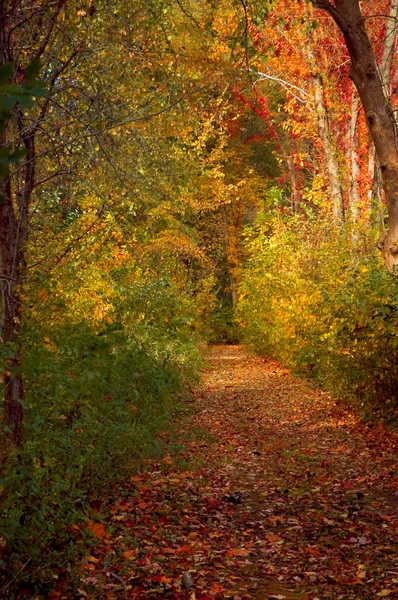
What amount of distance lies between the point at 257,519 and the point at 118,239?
8493mm

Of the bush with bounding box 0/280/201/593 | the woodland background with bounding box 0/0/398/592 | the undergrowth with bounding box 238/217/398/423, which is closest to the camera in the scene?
the bush with bounding box 0/280/201/593

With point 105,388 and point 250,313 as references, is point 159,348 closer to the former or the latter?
point 105,388

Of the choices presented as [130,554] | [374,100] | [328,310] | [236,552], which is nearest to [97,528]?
[130,554]

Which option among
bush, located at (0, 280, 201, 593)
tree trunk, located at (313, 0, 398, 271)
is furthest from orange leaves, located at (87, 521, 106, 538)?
tree trunk, located at (313, 0, 398, 271)

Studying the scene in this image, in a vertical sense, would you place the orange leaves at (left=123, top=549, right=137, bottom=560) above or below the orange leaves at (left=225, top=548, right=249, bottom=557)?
above

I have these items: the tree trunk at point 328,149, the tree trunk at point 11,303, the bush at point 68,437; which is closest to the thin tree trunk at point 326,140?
the tree trunk at point 328,149

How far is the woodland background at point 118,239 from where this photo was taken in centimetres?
487

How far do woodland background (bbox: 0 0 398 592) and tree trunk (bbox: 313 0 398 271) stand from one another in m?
0.89

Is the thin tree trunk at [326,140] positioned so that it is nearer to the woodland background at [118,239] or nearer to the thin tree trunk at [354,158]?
the woodland background at [118,239]

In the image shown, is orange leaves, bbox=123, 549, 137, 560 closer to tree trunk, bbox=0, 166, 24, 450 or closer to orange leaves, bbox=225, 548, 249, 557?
orange leaves, bbox=225, 548, 249, 557

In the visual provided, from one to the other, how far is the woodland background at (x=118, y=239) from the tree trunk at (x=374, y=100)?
891 mm

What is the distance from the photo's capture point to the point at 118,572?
5160 mm

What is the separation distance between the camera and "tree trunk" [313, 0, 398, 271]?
11031mm

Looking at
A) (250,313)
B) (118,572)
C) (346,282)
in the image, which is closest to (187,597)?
(118,572)
